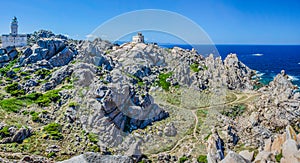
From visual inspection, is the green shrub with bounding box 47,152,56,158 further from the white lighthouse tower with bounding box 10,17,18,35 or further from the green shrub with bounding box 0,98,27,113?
the white lighthouse tower with bounding box 10,17,18,35

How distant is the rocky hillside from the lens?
26.9 metres

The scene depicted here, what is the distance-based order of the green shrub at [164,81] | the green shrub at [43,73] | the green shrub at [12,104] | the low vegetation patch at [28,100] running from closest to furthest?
the green shrub at [12,104]
the low vegetation patch at [28,100]
the green shrub at [43,73]
the green shrub at [164,81]

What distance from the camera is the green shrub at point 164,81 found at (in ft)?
158

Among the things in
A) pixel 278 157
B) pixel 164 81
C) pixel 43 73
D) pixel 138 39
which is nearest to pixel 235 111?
pixel 164 81

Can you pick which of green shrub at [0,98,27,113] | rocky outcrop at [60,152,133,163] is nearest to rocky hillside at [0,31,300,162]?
green shrub at [0,98,27,113]

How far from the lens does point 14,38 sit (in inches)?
2346

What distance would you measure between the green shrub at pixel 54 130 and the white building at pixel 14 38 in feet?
116

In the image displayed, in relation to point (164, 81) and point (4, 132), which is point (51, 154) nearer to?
point (4, 132)

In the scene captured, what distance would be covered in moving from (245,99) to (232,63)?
18.4m

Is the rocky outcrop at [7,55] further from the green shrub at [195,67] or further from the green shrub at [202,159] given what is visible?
the green shrub at [202,159]

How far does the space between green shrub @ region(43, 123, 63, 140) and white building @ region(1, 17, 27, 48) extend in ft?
116

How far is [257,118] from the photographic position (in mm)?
35875

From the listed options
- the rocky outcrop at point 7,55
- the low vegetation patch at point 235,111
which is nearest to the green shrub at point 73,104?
the low vegetation patch at point 235,111

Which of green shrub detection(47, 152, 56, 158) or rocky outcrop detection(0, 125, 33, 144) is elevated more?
rocky outcrop detection(0, 125, 33, 144)
